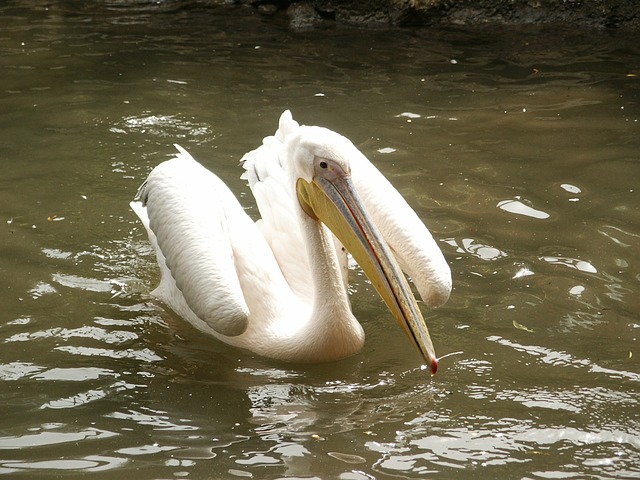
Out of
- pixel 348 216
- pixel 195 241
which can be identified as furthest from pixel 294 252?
pixel 348 216

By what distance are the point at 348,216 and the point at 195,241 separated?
680mm

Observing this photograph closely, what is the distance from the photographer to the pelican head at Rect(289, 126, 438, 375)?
11.8ft

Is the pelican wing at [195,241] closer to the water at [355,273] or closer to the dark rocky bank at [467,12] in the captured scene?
the water at [355,273]

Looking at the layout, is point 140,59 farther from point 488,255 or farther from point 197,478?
point 197,478

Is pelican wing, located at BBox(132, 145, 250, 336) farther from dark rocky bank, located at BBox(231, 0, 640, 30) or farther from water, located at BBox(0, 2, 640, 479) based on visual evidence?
dark rocky bank, located at BBox(231, 0, 640, 30)

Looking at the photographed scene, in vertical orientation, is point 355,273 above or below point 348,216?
below

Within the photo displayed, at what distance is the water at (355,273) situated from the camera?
3.34 m

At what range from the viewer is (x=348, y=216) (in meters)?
3.70

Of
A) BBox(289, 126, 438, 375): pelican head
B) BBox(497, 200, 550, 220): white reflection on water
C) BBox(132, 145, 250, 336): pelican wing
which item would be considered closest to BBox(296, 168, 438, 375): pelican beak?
BBox(289, 126, 438, 375): pelican head

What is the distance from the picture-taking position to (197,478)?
3102 millimetres

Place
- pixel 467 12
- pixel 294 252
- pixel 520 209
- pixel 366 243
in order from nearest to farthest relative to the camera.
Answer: pixel 366 243 → pixel 294 252 → pixel 520 209 → pixel 467 12

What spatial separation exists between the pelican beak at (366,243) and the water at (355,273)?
0.31 metres

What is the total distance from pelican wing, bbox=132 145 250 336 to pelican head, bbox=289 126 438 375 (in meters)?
0.47

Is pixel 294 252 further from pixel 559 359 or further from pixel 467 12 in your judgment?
pixel 467 12
